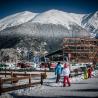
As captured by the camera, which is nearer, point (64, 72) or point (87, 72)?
point (64, 72)

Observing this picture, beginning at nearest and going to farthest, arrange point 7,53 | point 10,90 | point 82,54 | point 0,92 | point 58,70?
point 0,92 → point 10,90 → point 58,70 → point 82,54 → point 7,53

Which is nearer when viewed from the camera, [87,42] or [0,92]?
[0,92]

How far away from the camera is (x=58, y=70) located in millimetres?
24078

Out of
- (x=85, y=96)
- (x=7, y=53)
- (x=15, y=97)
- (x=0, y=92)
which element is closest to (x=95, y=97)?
(x=85, y=96)

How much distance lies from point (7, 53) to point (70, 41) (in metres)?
42.3

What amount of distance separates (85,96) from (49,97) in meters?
1.73

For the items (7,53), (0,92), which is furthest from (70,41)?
(0,92)

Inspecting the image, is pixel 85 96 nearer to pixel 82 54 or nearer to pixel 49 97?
pixel 49 97

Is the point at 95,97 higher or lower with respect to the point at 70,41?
lower

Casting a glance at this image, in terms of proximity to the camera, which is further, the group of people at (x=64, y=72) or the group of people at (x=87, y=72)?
the group of people at (x=87, y=72)

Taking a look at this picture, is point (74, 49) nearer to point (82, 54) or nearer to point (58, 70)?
point (82, 54)

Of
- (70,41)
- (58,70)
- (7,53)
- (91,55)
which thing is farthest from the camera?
(7,53)

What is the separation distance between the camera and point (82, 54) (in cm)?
12862

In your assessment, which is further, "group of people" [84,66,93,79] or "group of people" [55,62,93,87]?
"group of people" [84,66,93,79]
